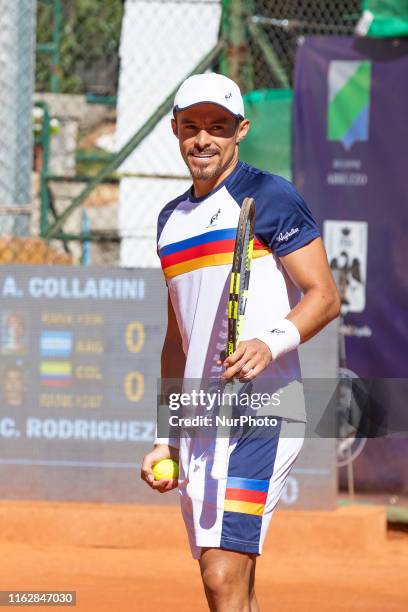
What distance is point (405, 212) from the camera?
8.43 meters

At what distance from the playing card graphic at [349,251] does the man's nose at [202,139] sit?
4.54m

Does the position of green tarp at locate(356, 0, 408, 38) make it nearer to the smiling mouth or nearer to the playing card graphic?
the playing card graphic

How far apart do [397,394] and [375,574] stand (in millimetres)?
1726

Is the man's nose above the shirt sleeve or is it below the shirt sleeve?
above

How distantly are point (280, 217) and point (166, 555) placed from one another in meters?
4.46

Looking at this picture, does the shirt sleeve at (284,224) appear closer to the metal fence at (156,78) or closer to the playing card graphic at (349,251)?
the playing card graphic at (349,251)

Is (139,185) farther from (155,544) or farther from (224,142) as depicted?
(224,142)

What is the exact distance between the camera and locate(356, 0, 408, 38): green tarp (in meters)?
8.45

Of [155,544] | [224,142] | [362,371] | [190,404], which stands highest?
[224,142]

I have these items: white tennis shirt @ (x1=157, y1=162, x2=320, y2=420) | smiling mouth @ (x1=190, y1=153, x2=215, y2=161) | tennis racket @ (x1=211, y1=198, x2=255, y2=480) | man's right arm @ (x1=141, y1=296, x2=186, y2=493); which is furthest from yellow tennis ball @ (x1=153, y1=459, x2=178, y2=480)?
smiling mouth @ (x1=190, y1=153, x2=215, y2=161)

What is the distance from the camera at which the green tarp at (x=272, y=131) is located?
8.93m

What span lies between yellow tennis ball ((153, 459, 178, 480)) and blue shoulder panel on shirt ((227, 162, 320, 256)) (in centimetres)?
77

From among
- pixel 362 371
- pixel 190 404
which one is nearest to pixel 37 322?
pixel 362 371

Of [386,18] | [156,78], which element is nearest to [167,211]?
[386,18]
